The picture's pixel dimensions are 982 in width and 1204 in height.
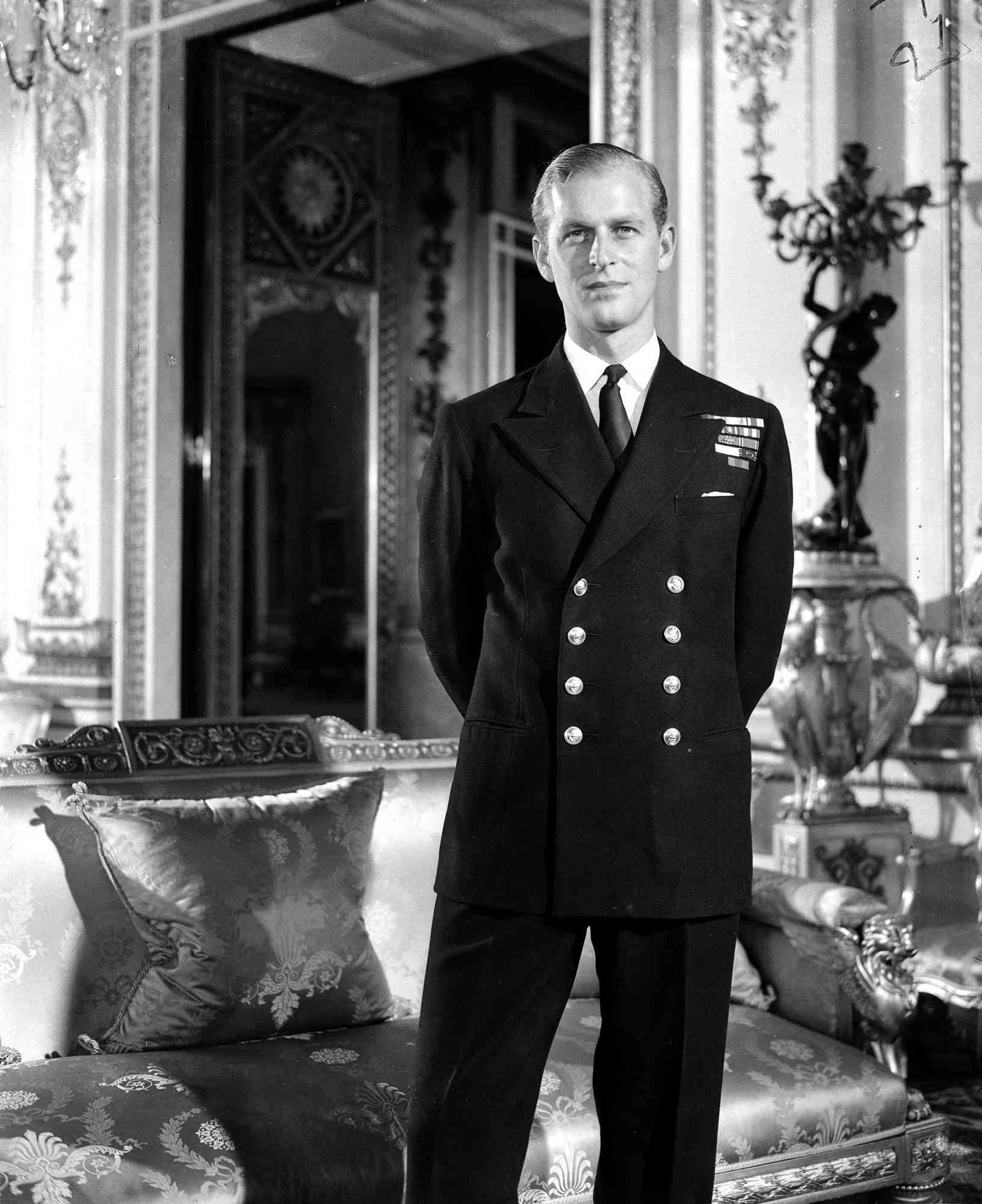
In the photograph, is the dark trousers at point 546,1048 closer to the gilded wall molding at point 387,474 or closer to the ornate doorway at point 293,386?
the ornate doorway at point 293,386

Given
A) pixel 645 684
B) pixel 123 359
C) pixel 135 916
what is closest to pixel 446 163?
pixel 123 359

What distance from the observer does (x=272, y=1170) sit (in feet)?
6.03

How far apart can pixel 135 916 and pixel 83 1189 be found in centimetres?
48

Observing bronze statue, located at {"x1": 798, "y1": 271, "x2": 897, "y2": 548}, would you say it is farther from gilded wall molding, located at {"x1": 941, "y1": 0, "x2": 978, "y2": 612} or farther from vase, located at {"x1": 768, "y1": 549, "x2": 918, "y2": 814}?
gilded wall molding, located at {"x1": 941, "y1": 0, "x2": 978, "y2": 612}

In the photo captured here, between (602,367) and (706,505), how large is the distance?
0.18 m

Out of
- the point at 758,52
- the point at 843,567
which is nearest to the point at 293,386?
the point at 758,52

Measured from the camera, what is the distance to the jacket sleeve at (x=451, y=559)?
1609 millimetres

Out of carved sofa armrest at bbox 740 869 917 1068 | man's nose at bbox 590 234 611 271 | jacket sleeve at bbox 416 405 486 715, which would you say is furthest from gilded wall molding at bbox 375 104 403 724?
man's nose at bbox 590 234 611 271

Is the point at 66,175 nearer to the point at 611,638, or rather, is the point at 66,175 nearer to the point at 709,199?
the point at 709,199

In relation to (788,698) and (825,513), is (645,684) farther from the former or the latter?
(825,513)

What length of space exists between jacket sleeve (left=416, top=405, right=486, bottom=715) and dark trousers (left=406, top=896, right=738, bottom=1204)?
295 millimetres

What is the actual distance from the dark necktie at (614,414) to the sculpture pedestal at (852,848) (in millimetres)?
2295

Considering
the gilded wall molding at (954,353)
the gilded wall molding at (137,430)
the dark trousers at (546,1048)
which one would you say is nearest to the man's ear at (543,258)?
the dark trousers at (546,1048)

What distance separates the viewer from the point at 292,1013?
86.2 inches
